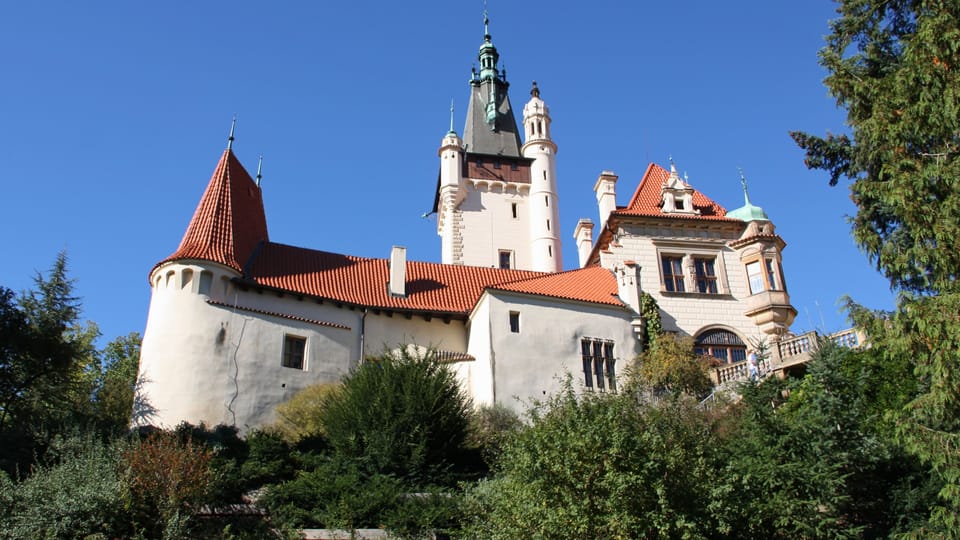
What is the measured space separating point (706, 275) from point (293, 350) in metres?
16.6

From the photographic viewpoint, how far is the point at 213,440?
76.3 feet

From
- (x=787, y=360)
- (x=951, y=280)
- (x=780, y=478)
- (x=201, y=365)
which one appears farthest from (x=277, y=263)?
(x=951, y=280)

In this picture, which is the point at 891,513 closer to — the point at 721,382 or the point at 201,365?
the point at 721,382

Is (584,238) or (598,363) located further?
(584,238)

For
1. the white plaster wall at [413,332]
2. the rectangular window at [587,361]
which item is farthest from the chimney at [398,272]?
the rectangular window at [587,361]

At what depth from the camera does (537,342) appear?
28.0 metres

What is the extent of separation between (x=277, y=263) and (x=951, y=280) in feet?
79.1

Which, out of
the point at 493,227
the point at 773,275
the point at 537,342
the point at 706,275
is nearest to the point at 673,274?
the point at 706,275

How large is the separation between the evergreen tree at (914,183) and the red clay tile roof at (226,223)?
2025 cm

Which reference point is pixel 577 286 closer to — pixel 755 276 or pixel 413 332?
pixel 413 332

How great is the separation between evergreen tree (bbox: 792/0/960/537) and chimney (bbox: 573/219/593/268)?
22557mm

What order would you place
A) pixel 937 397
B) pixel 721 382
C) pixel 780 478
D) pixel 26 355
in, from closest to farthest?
pixel 937 397, pixel 780 478, pixel 26 355, pixel 721 382

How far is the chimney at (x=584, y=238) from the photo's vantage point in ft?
127

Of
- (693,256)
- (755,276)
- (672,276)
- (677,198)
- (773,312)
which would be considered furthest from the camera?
(677,198)
